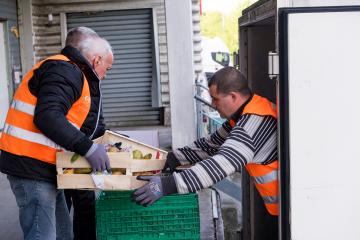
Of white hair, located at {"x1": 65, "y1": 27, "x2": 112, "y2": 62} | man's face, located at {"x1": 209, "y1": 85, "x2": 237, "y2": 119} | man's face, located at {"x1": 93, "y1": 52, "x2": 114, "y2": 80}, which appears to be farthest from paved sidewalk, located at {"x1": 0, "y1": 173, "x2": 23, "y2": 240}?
man's face, located at {"x1": 209, "y1": 85, "x2": 237, "y2": 119}

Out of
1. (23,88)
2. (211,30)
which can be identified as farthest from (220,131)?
(211,30)

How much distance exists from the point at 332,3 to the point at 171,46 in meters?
5.74

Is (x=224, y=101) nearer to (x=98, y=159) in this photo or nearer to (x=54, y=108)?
(x=98, y=159)

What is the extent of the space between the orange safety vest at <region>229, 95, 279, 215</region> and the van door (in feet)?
0.61

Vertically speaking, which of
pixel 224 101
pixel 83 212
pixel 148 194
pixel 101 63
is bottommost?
pixel 83 212

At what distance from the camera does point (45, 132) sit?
3012mm

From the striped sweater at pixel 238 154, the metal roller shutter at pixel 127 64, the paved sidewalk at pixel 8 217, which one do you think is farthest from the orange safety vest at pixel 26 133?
the metal roller shutter at pixel 127 64

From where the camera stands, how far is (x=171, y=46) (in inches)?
329

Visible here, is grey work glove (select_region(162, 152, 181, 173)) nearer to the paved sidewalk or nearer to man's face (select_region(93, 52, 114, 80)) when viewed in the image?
man's face (select_region(93, 52, 114, 80))

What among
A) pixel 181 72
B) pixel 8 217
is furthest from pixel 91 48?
pixel 181 72

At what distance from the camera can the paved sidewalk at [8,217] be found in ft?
18.3

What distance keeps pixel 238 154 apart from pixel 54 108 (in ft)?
3.45

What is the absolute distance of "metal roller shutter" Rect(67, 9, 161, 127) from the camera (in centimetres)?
1343

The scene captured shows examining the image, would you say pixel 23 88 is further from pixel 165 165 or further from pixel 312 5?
pixel 312 5
